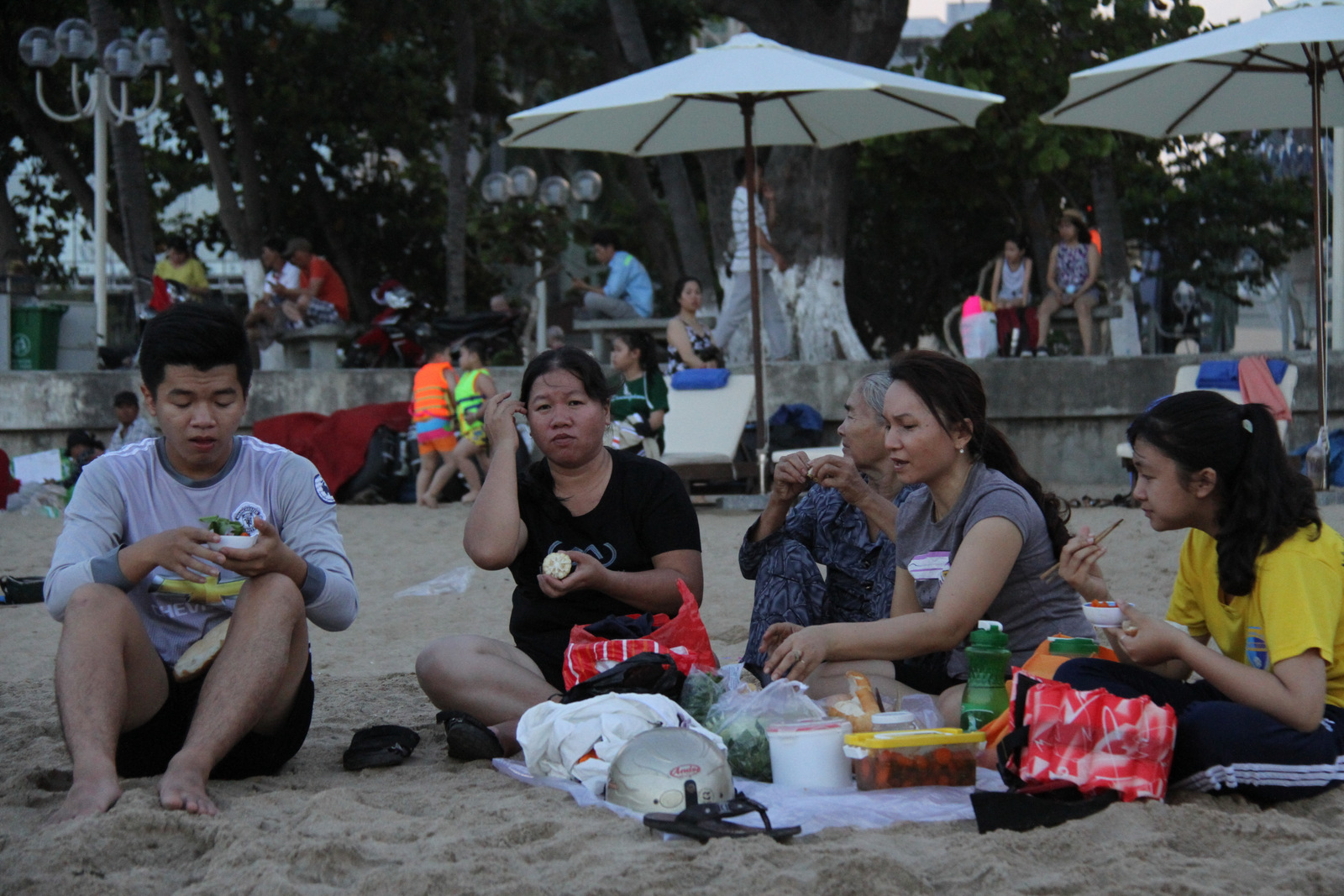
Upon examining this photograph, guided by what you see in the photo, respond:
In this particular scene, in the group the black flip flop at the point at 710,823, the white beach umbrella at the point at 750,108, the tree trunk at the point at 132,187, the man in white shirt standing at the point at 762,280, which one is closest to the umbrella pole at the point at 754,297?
the white beach umbrella at the point at 750,108

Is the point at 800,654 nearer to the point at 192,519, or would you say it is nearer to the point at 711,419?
the point at 192,519

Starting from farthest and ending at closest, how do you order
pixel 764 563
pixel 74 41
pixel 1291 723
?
pixel 74 41, pixel 764 563, pixel 1291 723

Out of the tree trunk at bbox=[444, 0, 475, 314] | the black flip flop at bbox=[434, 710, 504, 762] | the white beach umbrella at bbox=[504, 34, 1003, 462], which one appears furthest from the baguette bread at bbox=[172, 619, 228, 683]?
the tree trunk at bbox=[444, 0, 475, 314]

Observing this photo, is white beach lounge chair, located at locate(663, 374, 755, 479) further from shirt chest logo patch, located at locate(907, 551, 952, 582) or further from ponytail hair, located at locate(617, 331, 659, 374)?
shirt chest logo patch, located at locate(907, 551, 952, 582)

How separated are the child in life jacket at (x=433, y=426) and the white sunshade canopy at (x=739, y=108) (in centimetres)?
174

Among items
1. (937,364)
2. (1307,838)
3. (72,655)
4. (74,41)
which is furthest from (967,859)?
(74,41)

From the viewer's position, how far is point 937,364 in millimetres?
3455

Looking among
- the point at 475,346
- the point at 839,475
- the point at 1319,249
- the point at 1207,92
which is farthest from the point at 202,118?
the point at 839,475

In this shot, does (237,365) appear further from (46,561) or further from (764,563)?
(46,561)

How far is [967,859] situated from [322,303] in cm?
1192

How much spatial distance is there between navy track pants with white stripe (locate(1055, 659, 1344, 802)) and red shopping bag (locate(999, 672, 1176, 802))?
9cm

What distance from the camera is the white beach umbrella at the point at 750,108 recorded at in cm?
808

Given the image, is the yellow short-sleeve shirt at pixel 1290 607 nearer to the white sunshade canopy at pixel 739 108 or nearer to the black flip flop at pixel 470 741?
the black flip flop at pixel 470 741

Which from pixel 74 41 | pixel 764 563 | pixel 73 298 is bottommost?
pixel 764 563
